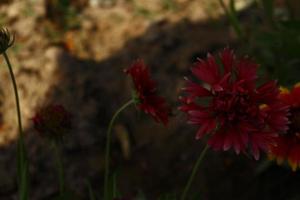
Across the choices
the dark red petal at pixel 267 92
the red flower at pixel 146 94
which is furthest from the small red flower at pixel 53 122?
the dark red petal at pixel 267 92

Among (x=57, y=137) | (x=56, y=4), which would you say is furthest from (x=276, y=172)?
(x=56, y=4)

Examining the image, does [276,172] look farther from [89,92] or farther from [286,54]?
[89,92]

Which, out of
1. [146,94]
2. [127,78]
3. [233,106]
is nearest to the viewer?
[233,106]

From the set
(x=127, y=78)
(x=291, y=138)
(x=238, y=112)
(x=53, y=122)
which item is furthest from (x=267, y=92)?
(x=127, y=78)

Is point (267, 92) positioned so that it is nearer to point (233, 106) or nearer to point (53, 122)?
point (233, 106)

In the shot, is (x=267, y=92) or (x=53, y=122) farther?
(x=53, y=122)

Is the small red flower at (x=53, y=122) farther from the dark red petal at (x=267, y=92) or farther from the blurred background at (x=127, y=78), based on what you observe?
the dark red petal at (x=267, y=92)
